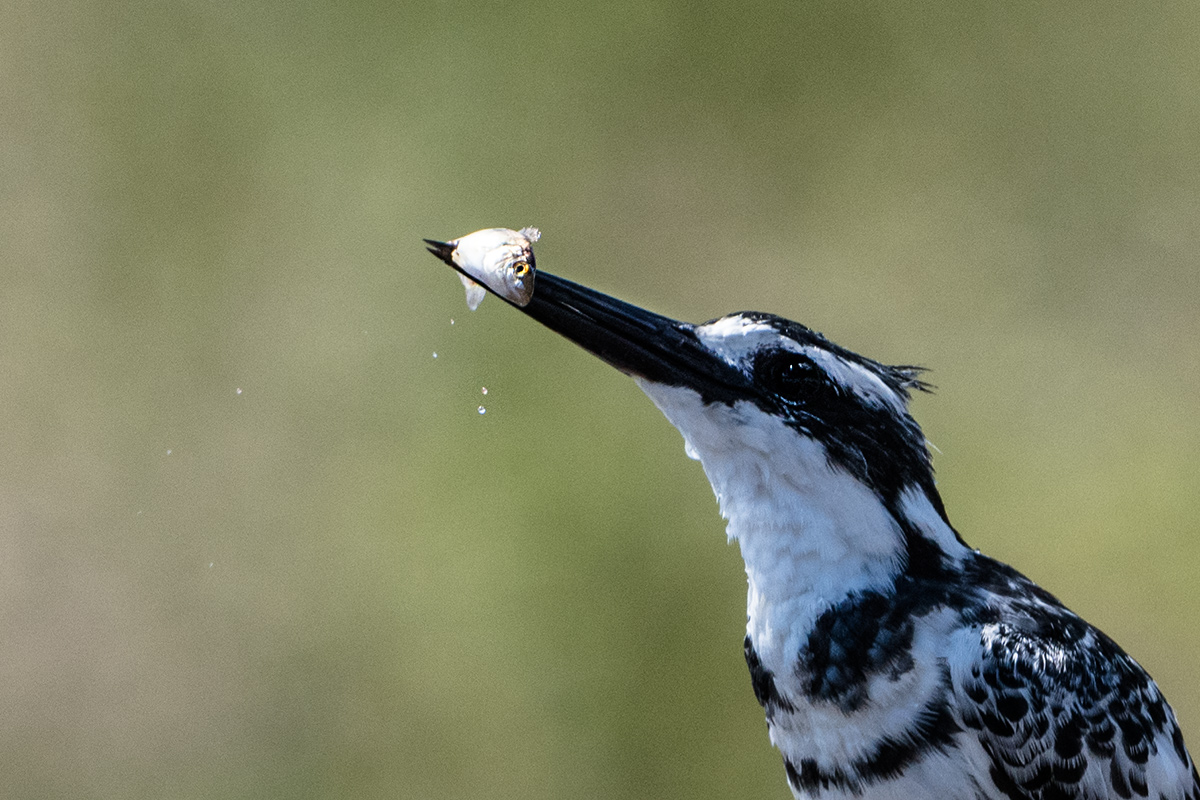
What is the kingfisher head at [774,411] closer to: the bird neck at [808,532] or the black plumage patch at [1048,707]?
the bird neck at [808,532]

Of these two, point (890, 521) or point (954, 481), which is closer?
point (890, 521)

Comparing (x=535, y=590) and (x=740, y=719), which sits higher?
(x=535, y=590)

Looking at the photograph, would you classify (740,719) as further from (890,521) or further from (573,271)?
(890,521)

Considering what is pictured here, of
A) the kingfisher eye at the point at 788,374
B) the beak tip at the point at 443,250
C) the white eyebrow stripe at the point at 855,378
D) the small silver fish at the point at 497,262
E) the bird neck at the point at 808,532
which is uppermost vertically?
the beak tip at the point at 443,250

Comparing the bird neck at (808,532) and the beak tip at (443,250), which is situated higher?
the beak tip at (443,250)

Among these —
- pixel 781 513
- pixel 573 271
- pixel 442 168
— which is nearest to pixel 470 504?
pixel 573 271

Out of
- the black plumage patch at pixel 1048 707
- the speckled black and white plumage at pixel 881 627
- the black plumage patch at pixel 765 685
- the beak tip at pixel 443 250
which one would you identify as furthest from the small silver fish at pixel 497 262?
the black plumage patch at pixel 1048 707
